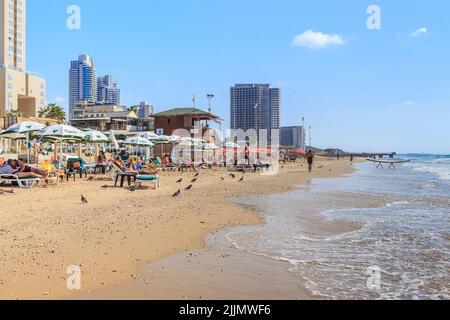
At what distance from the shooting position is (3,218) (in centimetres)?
775

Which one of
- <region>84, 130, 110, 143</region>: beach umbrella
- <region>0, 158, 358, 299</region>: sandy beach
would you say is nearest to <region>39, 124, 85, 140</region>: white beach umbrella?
<region>84, 130, 110, 143</region>: beach umbrella

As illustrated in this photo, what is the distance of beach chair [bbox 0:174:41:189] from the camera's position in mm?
13008

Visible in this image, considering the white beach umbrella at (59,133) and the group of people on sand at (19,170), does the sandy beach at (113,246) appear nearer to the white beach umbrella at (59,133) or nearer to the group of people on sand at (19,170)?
the group of people on sand at (19,170)

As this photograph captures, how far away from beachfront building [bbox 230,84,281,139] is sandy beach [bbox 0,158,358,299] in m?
96.2

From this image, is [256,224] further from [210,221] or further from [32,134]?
[32,134]

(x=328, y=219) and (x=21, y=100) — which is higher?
(x=21, y=100)

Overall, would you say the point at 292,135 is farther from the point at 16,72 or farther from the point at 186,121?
the point at 186,121

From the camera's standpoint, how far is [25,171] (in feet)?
44.8

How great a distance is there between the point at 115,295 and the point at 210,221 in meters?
4.57

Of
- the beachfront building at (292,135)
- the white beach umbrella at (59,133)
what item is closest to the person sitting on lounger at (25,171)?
the white beach umbrella at (59,133)

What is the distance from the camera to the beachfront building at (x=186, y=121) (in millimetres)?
44281

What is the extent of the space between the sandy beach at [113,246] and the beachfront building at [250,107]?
9619cm
